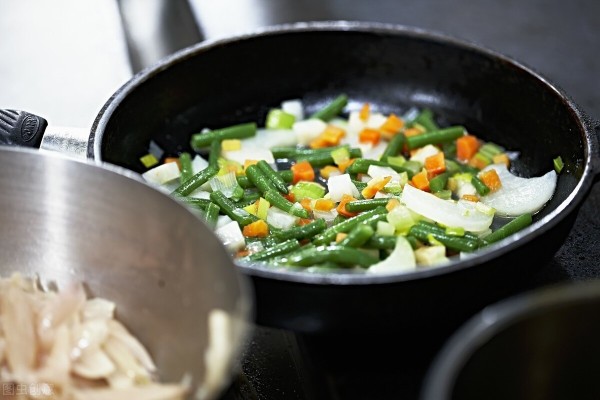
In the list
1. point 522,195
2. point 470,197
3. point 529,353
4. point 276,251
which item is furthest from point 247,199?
point 529,353

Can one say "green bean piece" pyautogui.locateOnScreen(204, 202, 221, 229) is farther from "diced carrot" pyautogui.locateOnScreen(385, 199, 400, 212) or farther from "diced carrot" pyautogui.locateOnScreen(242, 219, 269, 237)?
"diced carrot" pyautogui.locateOnScreen(385, 199, 400, 212)

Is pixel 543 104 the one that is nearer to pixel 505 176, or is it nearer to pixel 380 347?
pixel 505 176

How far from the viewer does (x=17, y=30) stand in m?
2.64

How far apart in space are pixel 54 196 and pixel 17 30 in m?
1.71

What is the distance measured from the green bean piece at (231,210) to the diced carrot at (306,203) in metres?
0.11

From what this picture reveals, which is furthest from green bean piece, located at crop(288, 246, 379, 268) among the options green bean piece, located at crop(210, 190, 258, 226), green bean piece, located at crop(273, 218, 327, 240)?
green bean piece, located at crop(210, 190, 258, 226)

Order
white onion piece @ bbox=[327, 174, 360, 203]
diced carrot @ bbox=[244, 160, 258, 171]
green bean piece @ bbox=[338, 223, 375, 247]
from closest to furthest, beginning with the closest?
green bean piece @ bbox=[338, 223, 375, 247] → white onion piece @ bbox=[327, 174, 360, 203] → diced carrot @ bbox=[244, 160, 258, 171]

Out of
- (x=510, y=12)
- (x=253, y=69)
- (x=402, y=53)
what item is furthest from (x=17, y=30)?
(x=510, y=12)

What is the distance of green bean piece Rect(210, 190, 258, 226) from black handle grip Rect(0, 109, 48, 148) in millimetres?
366

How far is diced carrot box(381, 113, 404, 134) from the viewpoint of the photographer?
1.85 metres

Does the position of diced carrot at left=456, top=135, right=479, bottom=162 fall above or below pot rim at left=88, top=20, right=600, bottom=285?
below

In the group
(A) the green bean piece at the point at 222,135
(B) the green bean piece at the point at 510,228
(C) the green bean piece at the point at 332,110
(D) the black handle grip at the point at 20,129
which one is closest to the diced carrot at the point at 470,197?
(B) the green bean piece at the point at 510,228

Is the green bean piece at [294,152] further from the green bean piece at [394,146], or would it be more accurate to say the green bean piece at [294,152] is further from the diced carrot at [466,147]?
the diced carrot at [466,147]

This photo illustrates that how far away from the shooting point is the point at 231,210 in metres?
1.56
